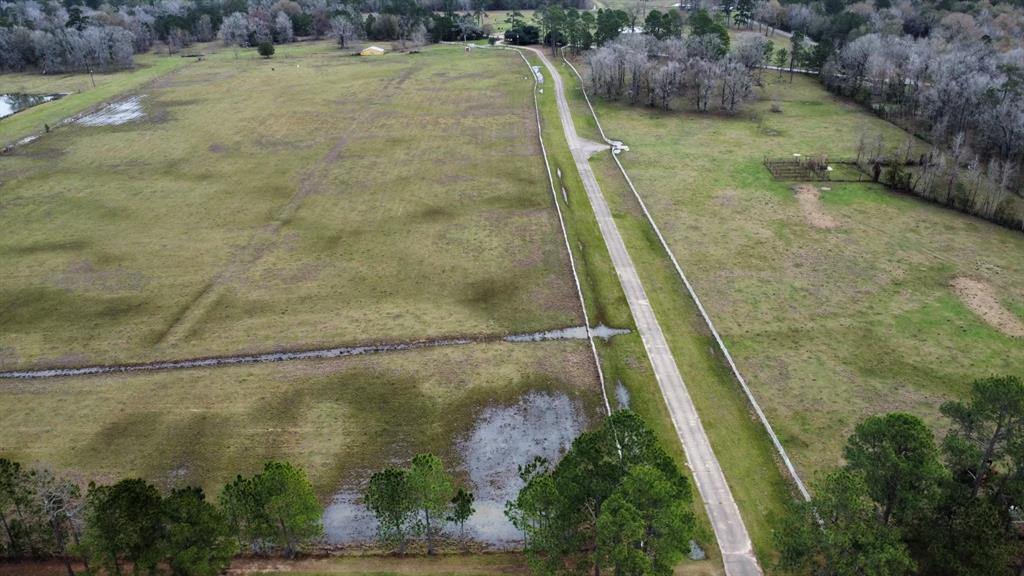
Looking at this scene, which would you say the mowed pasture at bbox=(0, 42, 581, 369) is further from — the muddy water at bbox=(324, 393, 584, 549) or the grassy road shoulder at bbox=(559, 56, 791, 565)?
the muddy water at bbox=(324, 393, 584, 549)

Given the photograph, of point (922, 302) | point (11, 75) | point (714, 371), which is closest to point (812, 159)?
point (922, 302)

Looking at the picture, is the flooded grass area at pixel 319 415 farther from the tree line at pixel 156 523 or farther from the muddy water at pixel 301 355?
the tree line at pixel 156 523

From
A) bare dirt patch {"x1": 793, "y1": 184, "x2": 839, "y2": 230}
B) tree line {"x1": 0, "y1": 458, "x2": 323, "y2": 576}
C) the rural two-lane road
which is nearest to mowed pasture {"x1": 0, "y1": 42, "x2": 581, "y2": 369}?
the rural two-lane road

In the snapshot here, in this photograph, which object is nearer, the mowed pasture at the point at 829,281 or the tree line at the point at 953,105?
the mowed pasture at the point at 829,281

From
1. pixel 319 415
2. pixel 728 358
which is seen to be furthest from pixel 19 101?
pixel 728 358

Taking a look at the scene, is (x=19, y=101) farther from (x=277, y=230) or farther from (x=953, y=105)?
(x=953, y=105)

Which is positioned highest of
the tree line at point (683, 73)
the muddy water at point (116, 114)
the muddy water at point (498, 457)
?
the tree line at point (683, 73)

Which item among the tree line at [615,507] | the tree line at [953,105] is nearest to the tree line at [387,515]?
the tree line at [615,507]
